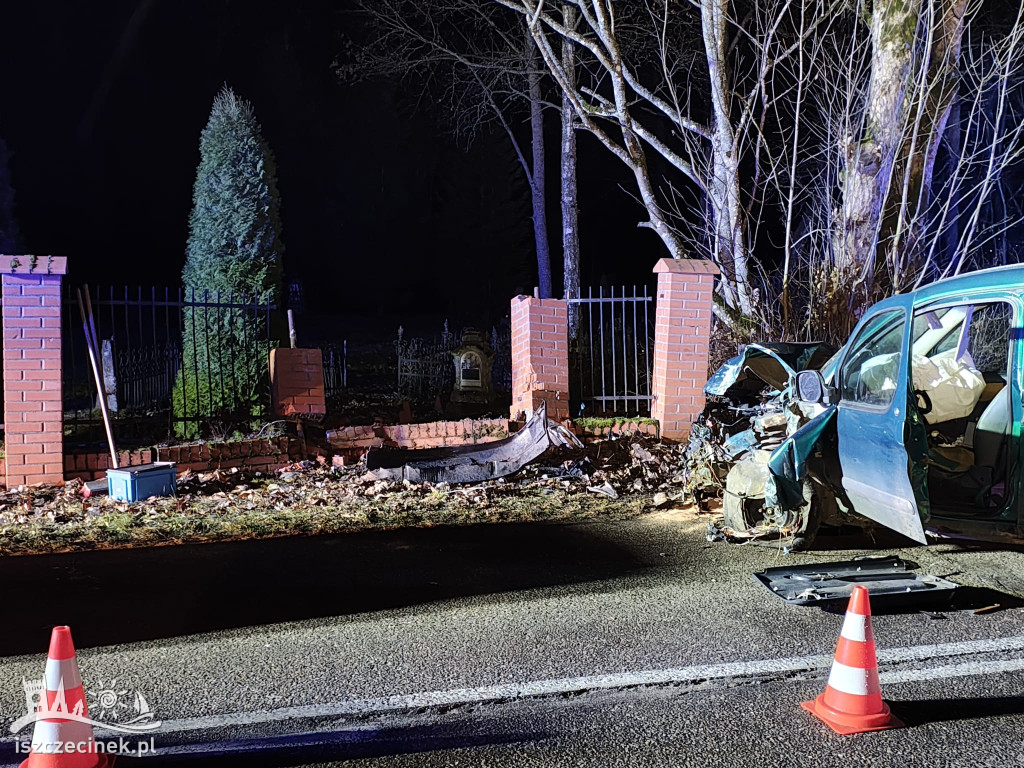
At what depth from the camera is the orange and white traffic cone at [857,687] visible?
306cm

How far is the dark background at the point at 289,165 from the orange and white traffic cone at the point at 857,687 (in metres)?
24.2

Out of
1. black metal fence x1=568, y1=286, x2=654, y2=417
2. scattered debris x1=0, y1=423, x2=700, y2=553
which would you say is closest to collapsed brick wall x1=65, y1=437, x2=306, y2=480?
scattered debris x1=0, y1=423, x2=700, y2=553

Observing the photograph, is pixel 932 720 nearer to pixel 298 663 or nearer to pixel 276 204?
pixel 298 663

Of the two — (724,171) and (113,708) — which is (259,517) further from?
(724,171)

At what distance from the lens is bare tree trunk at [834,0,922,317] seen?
898 cm

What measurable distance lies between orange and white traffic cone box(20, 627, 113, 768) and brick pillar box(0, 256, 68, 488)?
5342mm

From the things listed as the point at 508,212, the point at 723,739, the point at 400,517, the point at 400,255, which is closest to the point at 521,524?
the point at 400,517

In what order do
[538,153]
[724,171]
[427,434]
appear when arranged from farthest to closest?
[538,153] → [724,171] → [427,434]

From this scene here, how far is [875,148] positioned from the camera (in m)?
9.16

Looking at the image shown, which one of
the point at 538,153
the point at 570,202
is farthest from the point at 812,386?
the point at 538,153

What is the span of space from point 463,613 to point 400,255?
2743 cm

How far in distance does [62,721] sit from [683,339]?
720 centimetres

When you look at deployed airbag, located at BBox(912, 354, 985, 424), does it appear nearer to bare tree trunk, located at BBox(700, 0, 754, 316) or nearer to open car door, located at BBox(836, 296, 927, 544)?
open car door, located at BBox(836, 296, 927, 544)

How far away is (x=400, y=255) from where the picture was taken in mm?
30781
